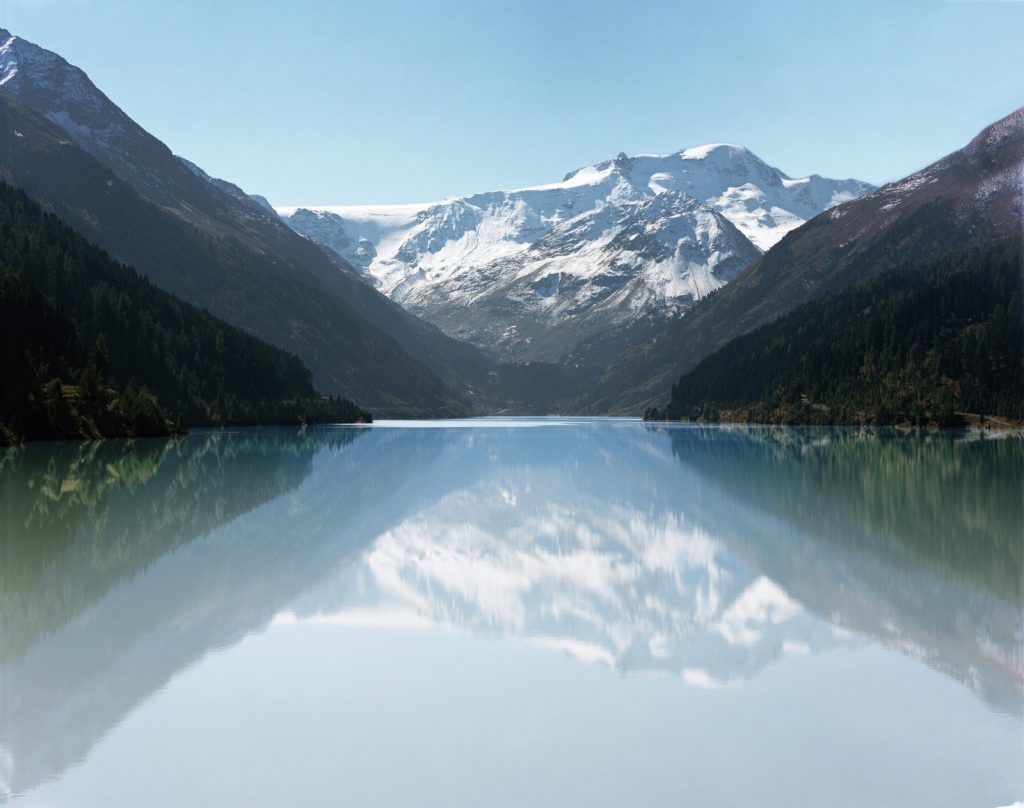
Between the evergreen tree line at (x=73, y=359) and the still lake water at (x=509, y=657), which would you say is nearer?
the still lake water at (x=509, y=657)

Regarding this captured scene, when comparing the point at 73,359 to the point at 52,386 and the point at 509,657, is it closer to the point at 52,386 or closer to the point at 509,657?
the point at 52,386

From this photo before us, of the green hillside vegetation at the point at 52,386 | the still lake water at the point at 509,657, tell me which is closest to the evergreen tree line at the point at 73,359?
the green hillside vegetation at the point at 52,386

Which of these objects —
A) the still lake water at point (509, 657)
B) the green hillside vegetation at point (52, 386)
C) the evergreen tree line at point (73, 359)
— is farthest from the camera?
the evergreen tree line at point (73, 359)

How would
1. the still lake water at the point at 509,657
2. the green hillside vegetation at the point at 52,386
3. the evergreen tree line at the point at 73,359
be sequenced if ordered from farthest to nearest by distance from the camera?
the evergreen tree line at the point at 73,359
the green hillside vegetation at the point at 52,386
the still lake water at the point at 509,657

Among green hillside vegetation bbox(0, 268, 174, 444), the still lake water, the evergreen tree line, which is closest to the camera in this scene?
the still lake water

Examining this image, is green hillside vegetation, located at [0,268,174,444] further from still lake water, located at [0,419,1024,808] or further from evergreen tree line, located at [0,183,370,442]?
still lake water, located at [0,419,1024,808]

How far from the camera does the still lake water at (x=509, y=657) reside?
1436cm

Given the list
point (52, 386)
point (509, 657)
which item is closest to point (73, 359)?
point (52, 386)

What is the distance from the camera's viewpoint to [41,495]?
169ft

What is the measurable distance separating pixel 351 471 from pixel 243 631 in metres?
54.7

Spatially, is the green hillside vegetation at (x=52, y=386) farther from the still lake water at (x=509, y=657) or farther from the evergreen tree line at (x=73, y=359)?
the still lake water at (x=509, y=657)

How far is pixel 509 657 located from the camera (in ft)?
69.4

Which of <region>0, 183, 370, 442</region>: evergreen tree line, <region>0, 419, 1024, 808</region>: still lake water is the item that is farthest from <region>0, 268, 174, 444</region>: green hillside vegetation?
<region>0, 419, 1024, 808</region>: still lake water

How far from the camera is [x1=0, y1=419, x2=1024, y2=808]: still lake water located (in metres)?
14.4
